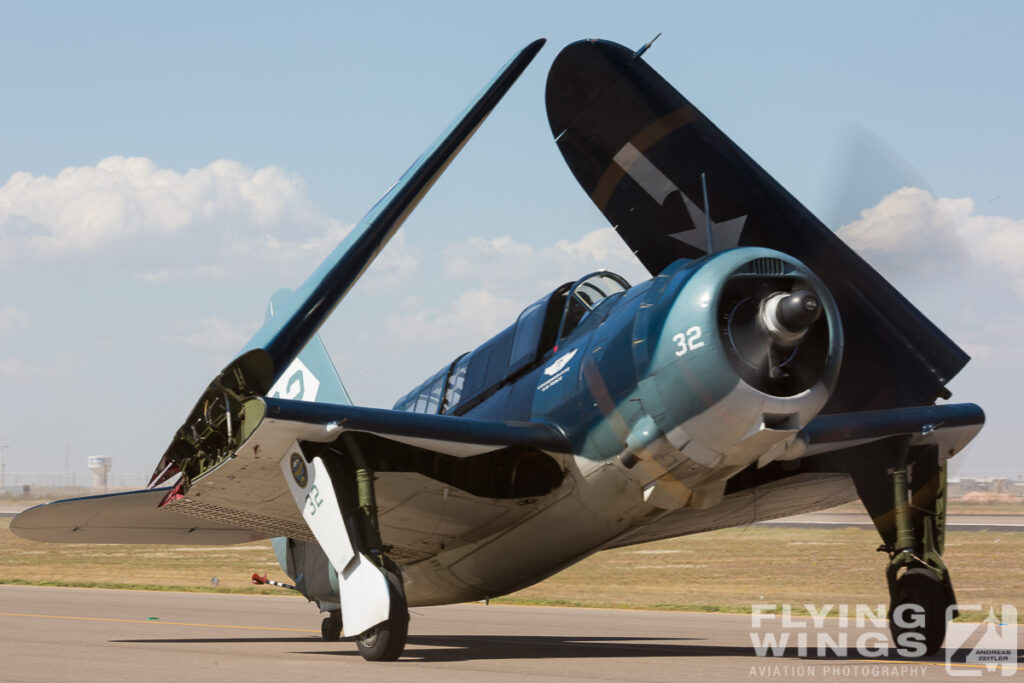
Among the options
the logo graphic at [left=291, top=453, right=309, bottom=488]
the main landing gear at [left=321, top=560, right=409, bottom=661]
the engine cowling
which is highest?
the engine cowling

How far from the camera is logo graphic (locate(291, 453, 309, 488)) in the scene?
9.91 m

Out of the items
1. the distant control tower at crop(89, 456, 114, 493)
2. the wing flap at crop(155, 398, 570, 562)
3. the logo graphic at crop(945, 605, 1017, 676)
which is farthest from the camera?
the distant control tower at crop(89, 456, 114, 493)

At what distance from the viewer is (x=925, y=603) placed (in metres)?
10.7

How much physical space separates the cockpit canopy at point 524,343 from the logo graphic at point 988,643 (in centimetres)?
468

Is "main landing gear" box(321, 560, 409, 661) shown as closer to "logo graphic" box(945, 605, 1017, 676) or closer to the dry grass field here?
"logo graphic" box(945, 605, 1017, 676)

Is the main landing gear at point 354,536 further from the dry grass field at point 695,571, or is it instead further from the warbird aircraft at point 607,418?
the dry grass field at point 695,571

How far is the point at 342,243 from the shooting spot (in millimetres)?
11148

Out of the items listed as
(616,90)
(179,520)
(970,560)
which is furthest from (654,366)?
(970,560)

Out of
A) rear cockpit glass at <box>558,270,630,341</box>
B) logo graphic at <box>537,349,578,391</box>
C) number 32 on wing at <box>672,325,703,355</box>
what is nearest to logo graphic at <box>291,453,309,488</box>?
logo graphic at <box>537,349,578,391</box>

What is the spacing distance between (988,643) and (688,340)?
6.14 metres

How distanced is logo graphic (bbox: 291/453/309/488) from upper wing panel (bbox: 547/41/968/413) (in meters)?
4.87

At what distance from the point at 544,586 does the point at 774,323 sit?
20780 millimetres

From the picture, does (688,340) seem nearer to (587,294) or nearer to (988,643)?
(587,294)

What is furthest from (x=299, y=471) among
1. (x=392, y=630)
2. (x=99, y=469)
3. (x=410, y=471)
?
(x=99, y=469)
